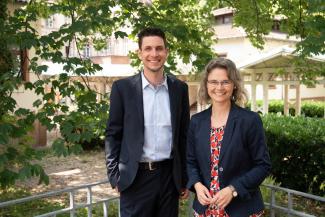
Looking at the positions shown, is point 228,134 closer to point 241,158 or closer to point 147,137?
point 241,158

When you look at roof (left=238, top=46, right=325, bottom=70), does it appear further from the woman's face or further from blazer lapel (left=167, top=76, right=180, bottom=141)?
the woman's face

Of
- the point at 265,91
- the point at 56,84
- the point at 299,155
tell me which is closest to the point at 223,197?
the point at 56,84

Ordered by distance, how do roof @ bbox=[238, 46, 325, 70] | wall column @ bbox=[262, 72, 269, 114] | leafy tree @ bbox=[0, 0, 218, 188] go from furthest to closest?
1. wall column @ bbox=[262, 72, 269, 114]
2. roof @ bbox=[238, 46, 325, 70]
3. leafy tree @ bbox=[0, 0, 218, 188]

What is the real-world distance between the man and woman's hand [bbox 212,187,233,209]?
47cm

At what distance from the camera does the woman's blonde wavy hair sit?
256cm

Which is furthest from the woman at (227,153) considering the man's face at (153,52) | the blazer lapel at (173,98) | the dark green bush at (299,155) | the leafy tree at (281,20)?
the leafy tree at (281,20)

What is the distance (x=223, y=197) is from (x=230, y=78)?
29.8 inches

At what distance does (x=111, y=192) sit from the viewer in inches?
356

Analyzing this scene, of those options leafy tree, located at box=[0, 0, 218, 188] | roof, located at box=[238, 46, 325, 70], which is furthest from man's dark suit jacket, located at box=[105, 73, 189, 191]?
roof, located at box=[238, 46, 325, 70]

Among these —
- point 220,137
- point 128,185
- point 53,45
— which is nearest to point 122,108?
point 128,185

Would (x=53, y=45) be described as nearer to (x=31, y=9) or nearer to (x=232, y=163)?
(x=31, y=9)

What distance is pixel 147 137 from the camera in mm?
2838

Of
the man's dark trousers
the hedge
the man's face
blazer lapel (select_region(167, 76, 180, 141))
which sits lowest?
the hedge

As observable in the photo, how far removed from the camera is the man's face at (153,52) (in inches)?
109
